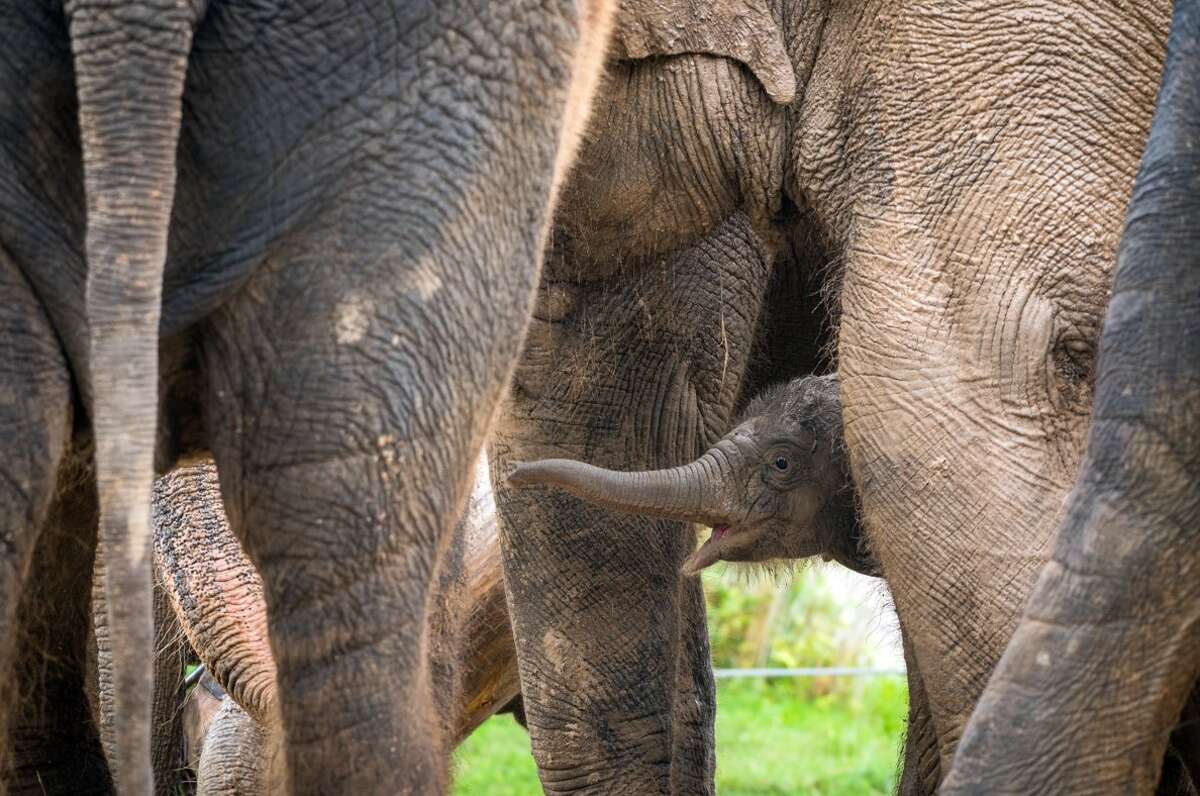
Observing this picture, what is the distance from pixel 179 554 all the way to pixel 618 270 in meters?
0.92

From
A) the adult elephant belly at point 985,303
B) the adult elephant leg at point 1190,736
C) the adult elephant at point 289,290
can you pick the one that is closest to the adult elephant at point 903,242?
the adult elephant belly at point 985,303

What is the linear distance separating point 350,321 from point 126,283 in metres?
0.23

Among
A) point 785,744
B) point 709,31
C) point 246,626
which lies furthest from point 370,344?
point 785,744

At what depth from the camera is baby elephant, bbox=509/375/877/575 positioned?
4086mm

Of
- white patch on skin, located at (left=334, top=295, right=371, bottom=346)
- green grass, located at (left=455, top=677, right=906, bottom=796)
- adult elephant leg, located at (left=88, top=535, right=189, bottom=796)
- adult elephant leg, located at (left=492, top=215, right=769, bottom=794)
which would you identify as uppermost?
white patch on skin, located at (left=334, top=295, right=371, bottom=346)

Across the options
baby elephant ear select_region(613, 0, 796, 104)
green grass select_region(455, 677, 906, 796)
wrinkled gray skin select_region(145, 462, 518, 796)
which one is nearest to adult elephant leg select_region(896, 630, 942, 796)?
wrinkled gray skin select_region(145, 462, 518, 796)

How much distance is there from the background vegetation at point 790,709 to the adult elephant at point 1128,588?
3.33 meters

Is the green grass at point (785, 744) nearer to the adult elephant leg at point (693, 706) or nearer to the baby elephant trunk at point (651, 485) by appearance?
the adult elephant leg at point (693, 706)

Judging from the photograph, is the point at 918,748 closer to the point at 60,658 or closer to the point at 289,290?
the point at 60,658

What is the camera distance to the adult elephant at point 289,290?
198 cm

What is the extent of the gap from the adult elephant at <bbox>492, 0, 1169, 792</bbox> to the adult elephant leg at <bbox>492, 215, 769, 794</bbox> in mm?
10

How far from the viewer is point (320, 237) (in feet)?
6.92

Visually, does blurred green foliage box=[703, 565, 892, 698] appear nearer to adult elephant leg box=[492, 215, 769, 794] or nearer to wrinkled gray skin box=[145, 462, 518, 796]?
wrinkled gray skin box=[145, 462, 518, 796]

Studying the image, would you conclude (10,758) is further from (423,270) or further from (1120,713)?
(1120,713)
